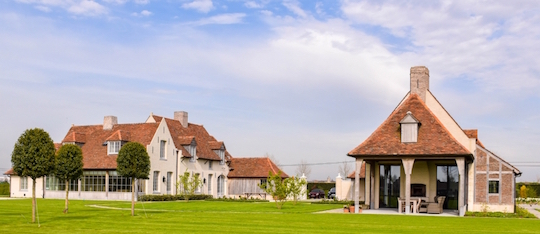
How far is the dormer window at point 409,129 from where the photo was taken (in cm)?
3197

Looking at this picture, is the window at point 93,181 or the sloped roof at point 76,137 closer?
the window at point 93,181

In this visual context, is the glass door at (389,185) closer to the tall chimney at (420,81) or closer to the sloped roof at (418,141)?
the sloped roof at (418,141)

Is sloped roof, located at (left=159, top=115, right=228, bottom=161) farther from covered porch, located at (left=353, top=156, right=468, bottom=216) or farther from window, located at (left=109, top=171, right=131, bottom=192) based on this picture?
covered porch, located at (left=353, top=156, right=468, bottom=216)

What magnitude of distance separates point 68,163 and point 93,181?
67.8 feet

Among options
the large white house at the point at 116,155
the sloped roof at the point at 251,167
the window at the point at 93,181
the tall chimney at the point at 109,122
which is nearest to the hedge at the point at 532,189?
the sloped roof at the point at 251,167

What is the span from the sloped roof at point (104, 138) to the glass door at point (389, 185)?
2043cm

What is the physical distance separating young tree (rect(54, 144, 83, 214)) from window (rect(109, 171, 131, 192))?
59.5 ft

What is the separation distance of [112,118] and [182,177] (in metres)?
9.23

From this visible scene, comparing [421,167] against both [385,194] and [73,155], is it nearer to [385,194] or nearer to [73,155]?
[385,194]

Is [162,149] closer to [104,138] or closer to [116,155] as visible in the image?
[116,155]

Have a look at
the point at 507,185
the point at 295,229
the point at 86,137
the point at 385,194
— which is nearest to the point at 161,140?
the point at 86,137

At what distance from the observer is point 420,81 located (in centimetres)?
3581

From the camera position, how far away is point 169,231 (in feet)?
60.1

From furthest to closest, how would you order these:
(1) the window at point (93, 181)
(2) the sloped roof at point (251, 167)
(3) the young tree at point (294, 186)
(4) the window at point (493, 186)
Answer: (2) the sloped roof at point (251, 167) < (1) the window at point (93, 181) < (3) the young tree at point (294, 186) < (4) the window at point (493, 186)
